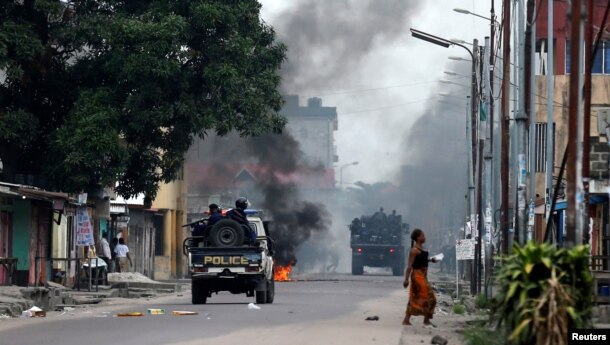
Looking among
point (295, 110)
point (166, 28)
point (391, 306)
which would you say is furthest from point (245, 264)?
point (295, 110)

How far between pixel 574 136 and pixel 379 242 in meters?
65.2

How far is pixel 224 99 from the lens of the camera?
43719 mm

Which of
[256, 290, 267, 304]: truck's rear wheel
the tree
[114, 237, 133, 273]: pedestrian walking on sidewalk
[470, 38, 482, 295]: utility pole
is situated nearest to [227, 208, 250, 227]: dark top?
[256, 290, 267, 304]: truck's rear wheel

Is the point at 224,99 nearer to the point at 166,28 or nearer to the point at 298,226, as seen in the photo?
the point at 166,28

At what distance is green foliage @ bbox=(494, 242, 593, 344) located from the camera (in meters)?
14.8

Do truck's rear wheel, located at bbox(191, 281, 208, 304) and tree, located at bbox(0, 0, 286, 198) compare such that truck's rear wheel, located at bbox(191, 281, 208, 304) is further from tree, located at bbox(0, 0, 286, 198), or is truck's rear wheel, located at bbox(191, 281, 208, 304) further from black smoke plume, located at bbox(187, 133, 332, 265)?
black smoke plume, located at bbox(187, 133, 332, 265)

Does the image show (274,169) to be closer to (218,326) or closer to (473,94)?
(473,94)

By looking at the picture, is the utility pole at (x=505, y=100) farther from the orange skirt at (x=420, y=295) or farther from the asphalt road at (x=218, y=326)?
the orange skirt at (x=420, y=295)

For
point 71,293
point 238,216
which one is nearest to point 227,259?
point 238,216

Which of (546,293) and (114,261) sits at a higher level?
(546,293)

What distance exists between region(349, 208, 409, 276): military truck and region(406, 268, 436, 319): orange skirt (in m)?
56.5

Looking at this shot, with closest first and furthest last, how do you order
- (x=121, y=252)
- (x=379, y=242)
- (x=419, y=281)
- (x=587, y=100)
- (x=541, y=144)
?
1. (x=419, y=281)
2. (x=587, y=100)
3. (x=121, y=252)
4. (x=541, y=144)
5. (x=379, y=242)

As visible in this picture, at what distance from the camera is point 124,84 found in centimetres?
4303

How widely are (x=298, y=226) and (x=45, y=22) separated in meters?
37.8
